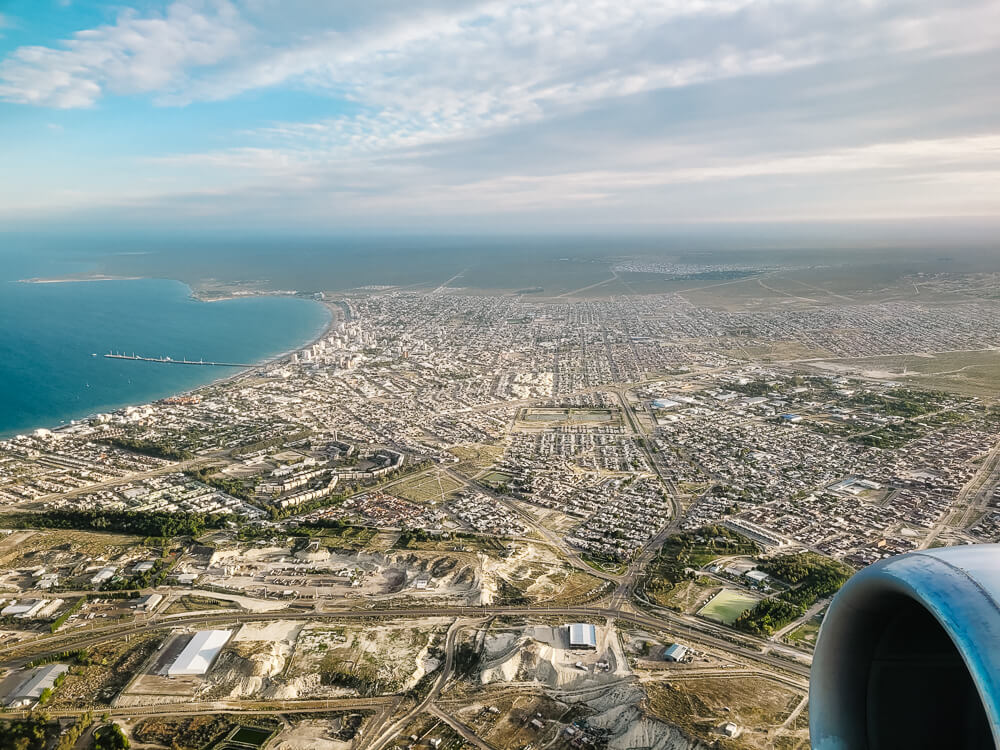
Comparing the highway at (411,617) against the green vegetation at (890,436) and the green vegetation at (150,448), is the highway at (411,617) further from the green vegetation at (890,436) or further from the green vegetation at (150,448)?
the green vegetation at (890,436)

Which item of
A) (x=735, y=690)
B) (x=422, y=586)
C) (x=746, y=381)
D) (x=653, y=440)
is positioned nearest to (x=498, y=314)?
→ (x=746, y=381)

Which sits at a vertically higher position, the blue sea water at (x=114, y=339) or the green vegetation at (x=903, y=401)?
the blue sea water at (x=114, y=339)

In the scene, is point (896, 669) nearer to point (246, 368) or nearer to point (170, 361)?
point (246, 368)

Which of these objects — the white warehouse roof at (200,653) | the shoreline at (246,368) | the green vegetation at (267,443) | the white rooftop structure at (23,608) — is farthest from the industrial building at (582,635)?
the shoreline at (246,368)

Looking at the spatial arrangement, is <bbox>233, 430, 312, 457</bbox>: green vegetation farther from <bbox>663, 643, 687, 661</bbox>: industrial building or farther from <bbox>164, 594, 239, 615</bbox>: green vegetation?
<bbox>663, 643, 687, 661</bbox>: industrial building

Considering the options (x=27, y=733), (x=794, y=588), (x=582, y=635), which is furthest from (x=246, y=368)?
(x=794, y=588)
